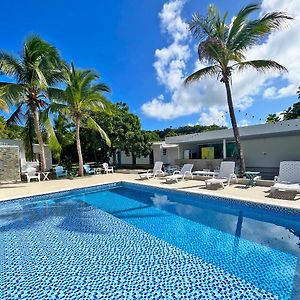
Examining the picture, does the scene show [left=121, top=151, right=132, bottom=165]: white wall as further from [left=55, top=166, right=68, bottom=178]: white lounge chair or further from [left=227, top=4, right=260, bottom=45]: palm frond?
[left=227, top=4, right=260, bottom=45]: palm frond

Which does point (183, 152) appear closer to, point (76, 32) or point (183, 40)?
point (183, 40)

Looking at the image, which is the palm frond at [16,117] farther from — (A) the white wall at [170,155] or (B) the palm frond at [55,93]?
(A) the white wall at [170,155]

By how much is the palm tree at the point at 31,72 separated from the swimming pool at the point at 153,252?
25.4ft

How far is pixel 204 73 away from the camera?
11719mm

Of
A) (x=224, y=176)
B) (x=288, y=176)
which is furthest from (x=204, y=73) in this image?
(x=288, y=176)

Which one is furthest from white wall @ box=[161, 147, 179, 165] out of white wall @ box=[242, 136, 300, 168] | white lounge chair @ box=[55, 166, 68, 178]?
white lounge chair @ box=[55, 166, 68, 178]

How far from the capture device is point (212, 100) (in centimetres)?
2017

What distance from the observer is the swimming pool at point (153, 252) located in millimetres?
3758

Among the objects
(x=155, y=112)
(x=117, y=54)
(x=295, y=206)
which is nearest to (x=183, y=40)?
(x=117, y=54)

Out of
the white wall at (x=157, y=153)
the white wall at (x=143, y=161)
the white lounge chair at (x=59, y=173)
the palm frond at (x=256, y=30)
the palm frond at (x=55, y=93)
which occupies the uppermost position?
the palm frond at (x=256, y=30)

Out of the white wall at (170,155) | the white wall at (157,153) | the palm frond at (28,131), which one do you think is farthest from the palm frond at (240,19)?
the white wall at (157,153)

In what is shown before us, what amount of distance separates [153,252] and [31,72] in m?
13.6

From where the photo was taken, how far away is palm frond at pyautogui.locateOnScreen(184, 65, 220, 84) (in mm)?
11461

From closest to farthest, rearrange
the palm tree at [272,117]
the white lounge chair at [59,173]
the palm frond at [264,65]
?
the palm frond at [264,65]
the white lounge chair at [59,173]
the palm tree at [272,117]
